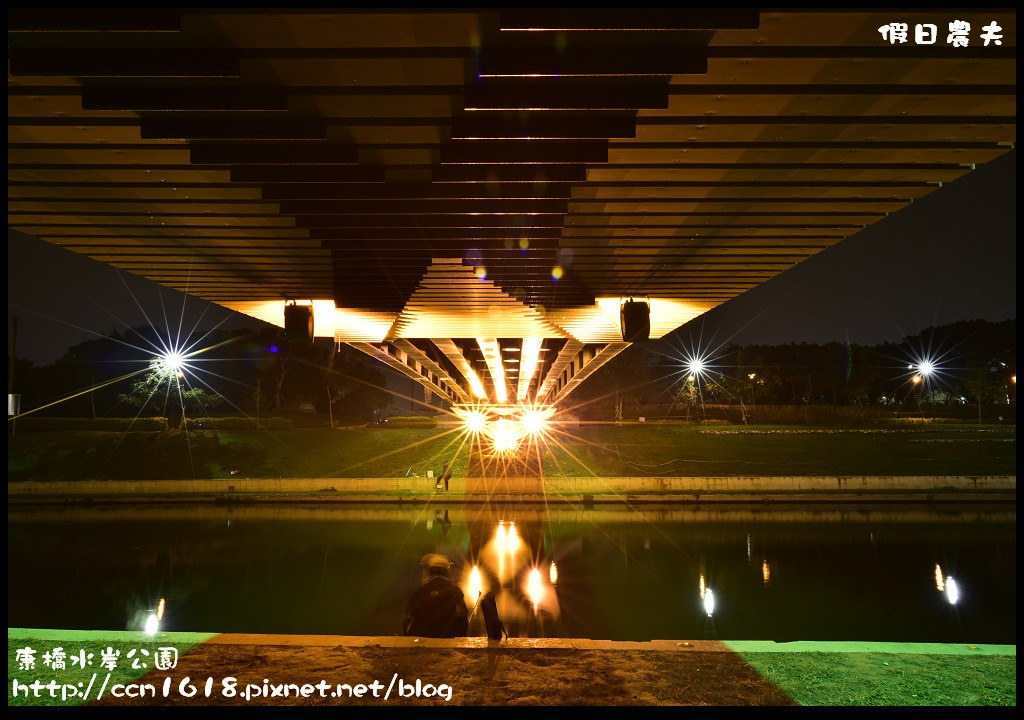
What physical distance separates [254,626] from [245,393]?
65.7 m

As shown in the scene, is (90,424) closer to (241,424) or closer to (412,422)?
(241,424)

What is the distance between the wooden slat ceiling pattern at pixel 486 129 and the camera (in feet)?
13.6

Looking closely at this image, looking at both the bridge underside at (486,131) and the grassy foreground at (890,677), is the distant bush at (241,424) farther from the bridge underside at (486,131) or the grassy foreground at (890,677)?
the grassy foreground at (890,677)

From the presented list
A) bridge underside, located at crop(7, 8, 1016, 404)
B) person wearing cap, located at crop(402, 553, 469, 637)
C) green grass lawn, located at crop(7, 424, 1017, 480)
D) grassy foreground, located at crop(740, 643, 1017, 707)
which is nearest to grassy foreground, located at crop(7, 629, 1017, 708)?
grassy foreground, located at crop(740, 643, 1017, 707)

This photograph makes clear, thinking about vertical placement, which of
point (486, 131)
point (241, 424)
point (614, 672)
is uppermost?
point (486, 131)

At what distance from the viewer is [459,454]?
103 feet

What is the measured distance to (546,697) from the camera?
4.80 meters

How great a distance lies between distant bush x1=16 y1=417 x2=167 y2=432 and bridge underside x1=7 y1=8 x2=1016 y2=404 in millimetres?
31285

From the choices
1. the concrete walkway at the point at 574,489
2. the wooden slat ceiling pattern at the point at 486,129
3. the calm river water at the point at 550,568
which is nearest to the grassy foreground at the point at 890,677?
the calm river water at the point at 550,568

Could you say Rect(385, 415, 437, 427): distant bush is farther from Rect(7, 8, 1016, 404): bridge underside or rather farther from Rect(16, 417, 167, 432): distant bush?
Rect(7, 8, 1016, 404): bridge underside

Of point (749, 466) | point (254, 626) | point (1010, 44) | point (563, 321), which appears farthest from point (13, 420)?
point (1010, 44)

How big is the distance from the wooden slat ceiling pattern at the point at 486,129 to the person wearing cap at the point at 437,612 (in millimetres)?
4143

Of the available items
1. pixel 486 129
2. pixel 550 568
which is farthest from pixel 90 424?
pixel 486 129

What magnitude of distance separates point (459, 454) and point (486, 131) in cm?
2721
